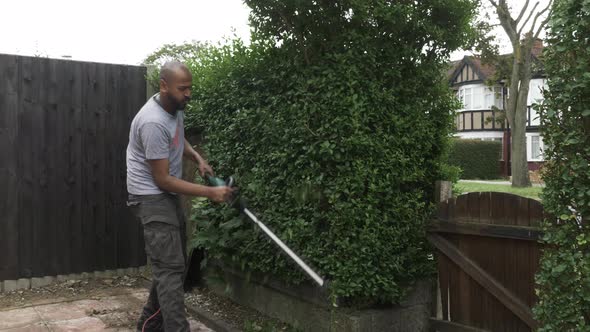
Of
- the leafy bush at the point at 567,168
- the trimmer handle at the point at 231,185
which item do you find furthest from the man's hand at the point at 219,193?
the leafy bush at the point at 567,168

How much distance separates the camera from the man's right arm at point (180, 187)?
12.3ft

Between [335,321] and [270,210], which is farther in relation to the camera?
[270,210]

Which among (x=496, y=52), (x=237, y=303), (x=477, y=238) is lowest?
(x=237, y=303)

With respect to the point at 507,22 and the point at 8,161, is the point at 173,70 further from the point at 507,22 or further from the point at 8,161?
the point at 507,22

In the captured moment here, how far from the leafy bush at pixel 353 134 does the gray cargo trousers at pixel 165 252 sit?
2.57 feet

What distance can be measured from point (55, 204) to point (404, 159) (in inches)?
164

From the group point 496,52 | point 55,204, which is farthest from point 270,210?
point 496,52

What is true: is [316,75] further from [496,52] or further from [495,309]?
[496,52]

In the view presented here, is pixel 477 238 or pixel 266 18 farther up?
pixel 266 18

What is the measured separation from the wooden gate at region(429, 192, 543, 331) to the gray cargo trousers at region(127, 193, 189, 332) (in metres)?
1.83

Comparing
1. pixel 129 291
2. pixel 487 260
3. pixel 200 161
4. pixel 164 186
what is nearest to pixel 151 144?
pixel 164 186

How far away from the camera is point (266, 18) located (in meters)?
4.32

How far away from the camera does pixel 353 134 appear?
379 centimetres

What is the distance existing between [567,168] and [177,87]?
2.49m
